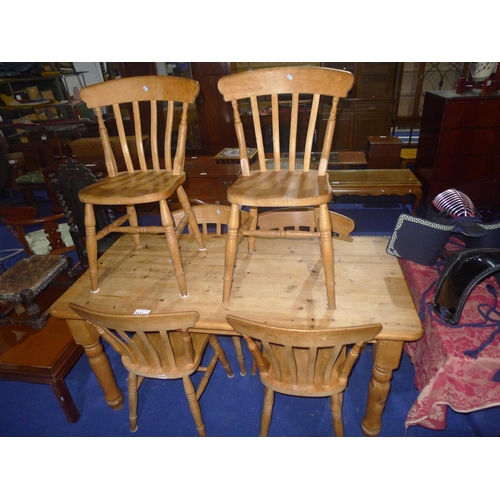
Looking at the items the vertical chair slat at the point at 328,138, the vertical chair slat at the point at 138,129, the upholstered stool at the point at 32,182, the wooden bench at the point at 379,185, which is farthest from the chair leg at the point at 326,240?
the upholstered stool at the point at 32,182

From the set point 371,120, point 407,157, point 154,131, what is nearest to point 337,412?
point 154,131

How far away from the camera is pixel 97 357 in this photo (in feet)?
5.71

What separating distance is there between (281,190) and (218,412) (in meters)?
1.29

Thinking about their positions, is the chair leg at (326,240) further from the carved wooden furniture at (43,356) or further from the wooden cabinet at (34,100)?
the wooden cabinet at (34,100)

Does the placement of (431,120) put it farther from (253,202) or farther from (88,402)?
(88,402)

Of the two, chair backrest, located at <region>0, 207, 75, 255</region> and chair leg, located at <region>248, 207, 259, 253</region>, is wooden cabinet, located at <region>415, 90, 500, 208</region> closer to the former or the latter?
chair leg, located at <region>248, 207, 259, 253</region>

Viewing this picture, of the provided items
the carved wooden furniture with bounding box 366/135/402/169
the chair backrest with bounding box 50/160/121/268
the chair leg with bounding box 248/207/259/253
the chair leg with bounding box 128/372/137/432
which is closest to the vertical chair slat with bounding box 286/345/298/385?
the chair leg with bounding box 248/207/259/253

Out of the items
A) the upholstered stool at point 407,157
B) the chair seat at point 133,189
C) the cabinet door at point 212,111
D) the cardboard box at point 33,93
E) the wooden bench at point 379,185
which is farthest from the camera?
the cardboard box at point 33,93

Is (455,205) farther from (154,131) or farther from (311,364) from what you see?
(154,131)

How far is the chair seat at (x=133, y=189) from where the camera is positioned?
4.67ft

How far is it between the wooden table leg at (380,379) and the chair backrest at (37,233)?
7.85 ft

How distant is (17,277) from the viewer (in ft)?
7.13

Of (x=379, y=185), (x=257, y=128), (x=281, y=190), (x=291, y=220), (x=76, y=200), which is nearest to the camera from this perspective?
(x=281, y=190)

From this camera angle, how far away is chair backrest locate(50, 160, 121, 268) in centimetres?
240
